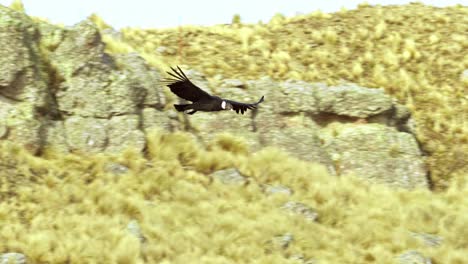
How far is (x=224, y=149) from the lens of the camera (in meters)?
18.3

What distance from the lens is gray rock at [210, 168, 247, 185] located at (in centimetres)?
1647

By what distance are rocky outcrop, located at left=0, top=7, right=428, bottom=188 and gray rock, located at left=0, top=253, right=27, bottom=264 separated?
4445 millimetres

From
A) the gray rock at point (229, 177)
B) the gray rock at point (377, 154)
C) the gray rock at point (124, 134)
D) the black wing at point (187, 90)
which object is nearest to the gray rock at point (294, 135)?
the gray rock at point (377, 154)

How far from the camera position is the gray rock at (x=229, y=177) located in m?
16.5

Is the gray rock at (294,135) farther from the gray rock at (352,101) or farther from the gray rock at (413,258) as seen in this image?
the gray rock at (413,258)

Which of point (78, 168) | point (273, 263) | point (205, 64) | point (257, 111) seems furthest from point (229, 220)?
point (205, 64)

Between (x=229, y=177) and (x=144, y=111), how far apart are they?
336 centimetres

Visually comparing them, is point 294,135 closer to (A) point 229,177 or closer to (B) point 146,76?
(A) point 229,177

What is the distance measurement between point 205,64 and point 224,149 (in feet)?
19.6

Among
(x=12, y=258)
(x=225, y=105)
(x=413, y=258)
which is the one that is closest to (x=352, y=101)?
(x=413, y=258)

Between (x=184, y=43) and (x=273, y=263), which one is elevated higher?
(x=184, y=43)

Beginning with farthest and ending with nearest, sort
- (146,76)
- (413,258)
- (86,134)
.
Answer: (146,76)
(86,134)
(413,258)

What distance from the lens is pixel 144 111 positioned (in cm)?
1789

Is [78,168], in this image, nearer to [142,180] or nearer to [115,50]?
[142,180]
